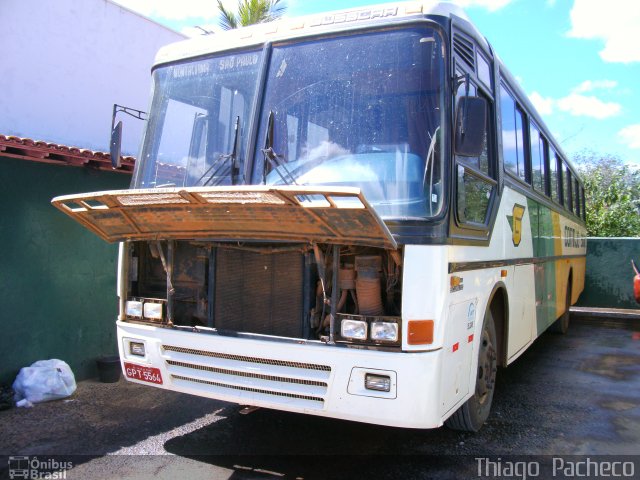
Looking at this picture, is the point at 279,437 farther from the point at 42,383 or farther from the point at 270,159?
the point at 42,383

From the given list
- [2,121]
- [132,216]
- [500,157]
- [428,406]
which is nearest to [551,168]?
[500,157]

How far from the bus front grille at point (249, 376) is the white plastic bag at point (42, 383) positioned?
2352mm

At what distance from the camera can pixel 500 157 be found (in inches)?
200

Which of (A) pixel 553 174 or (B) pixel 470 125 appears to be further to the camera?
(A) pixel 553 174

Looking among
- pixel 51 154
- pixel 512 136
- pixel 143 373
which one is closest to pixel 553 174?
pixel 512 136

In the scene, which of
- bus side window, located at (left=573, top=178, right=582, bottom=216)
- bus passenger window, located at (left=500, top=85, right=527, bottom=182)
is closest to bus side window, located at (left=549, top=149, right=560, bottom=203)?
bus passenger window, located at (left=500, top=85, right=527, bottom=182)

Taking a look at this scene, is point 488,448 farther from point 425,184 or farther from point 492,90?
point 492,90

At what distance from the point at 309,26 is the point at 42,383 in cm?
A: 439

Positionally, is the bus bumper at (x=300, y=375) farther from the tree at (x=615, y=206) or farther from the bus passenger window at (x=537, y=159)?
the tree at (x=615, y=206)

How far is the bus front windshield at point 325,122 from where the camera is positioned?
379cm

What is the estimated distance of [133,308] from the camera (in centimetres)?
452

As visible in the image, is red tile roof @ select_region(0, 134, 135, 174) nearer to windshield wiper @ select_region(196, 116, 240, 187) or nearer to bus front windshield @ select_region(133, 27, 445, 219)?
bus front windshield @ select_region(133, 27, 445, 219)

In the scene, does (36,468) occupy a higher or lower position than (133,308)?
lower

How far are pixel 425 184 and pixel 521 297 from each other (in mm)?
2848
